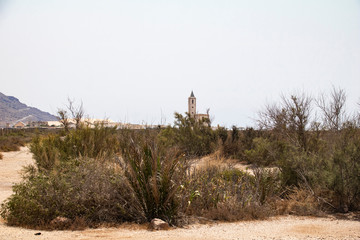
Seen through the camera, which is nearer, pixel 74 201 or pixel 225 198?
pixel 74 201

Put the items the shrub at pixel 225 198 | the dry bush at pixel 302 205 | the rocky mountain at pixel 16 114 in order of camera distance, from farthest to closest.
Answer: the rocky mountain at pixel 16 114 < the dry bush at pixel 302 205 < the shrub at pixel 225 198

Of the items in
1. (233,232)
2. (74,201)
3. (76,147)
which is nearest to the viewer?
(233,232)

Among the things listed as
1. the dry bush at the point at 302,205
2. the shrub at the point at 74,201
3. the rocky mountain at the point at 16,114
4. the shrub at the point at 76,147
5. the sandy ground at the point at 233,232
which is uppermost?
the rocky mountain at the point at 16,114

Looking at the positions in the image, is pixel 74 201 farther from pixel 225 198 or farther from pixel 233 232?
pixel 225 198

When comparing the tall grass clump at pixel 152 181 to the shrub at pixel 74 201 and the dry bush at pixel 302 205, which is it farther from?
the dry bush at pixel 302 205

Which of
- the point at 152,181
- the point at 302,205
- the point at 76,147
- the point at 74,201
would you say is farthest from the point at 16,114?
the point at 302,205

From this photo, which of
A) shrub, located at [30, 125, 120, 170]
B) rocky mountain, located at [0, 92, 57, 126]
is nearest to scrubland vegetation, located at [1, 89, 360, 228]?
shrub, located at [30, 125, 120, 170]

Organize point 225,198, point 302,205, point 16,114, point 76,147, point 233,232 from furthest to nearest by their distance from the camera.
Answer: point 16,114, point 76,147, point 302,205, point 225,198, point 233,232

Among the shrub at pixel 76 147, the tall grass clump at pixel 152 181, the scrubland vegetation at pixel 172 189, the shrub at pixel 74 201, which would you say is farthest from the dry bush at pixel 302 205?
A: the shrub at pixel 76 147

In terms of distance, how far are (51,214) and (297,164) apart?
6.85m

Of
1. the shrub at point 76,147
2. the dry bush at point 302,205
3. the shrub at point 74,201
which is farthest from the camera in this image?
the shrub at point 76,147

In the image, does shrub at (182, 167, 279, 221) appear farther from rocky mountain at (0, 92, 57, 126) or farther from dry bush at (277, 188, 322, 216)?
rocky mountain at (0, 92, 57, 126)

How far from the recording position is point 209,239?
21.5 ft

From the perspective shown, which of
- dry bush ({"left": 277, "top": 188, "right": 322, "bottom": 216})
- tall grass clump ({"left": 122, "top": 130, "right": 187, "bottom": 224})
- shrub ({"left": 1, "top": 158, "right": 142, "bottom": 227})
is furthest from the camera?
dry bush ({"left": 277, "top": 188, "right": 322, "bottom": 216})
